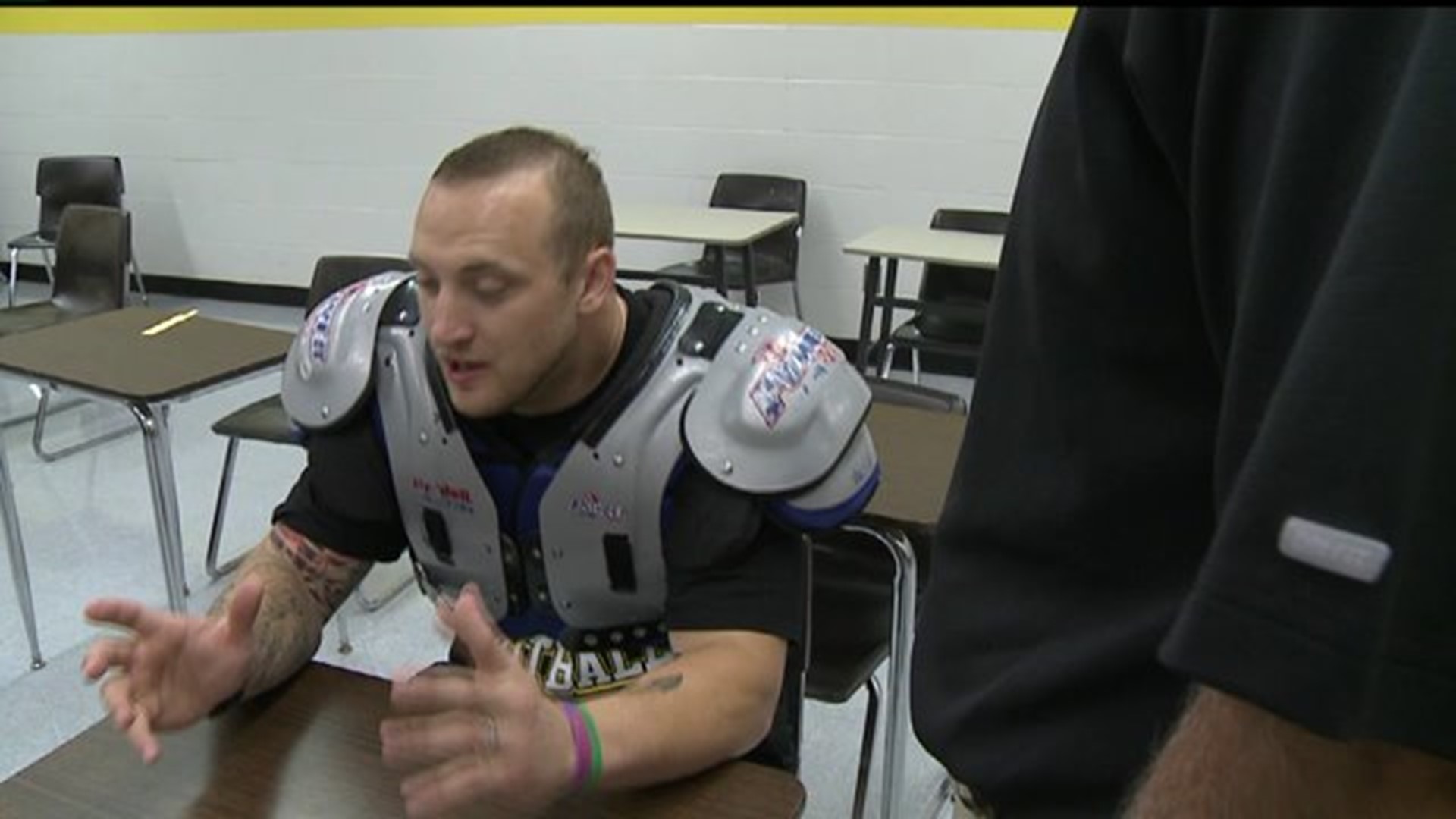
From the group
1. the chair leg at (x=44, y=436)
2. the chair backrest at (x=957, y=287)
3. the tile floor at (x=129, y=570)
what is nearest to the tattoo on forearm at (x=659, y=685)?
the tile floor at (x=129, y=570)

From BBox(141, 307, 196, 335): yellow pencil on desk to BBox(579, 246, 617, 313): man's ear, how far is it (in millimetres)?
1747

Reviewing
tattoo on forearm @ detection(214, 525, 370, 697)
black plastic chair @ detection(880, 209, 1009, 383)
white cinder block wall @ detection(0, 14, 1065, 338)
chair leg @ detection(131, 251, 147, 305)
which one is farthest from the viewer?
chair leg @ detection(131, 251, 147, 305)

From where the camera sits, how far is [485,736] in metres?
0.86

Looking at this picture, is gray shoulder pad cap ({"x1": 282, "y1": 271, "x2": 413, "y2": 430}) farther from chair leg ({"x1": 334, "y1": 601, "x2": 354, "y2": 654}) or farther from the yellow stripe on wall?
the yellow stripe on wall

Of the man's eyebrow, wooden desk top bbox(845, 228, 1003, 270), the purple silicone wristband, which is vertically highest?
the man's eyebrow

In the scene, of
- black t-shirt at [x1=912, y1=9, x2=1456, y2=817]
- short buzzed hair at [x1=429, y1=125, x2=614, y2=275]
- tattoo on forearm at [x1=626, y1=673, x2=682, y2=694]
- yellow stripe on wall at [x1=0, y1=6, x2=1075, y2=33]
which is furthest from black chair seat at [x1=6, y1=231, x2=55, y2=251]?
black t-shirt at [x1=912, y1=9, x2=1456, y2=817]

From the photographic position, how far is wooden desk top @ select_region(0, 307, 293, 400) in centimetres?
223

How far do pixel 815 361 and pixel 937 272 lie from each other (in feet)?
8.89

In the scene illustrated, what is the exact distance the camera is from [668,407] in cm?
121

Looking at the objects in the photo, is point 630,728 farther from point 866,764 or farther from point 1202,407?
point 866,764

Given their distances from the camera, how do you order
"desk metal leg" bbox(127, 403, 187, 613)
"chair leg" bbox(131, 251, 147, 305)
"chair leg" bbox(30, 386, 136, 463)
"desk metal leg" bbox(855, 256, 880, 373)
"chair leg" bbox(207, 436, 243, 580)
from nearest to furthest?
1. "desk metal leg" bbox(127, 403, 187, 613)
2. "chair leg" bbox(207, 436, 243, 580)
3. "chair leg" bbox(30, 386, 136, 463)
4. "desk metal leg" bbox(855, 256, 880, 373)
5. "chair leg" bbox(131, 251, 147, 305)

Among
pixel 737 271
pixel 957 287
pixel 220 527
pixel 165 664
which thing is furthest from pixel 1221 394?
pixel 737 271

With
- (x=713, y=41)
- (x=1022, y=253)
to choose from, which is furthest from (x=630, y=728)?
(x=713, y=41)

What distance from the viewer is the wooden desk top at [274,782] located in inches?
36.8
